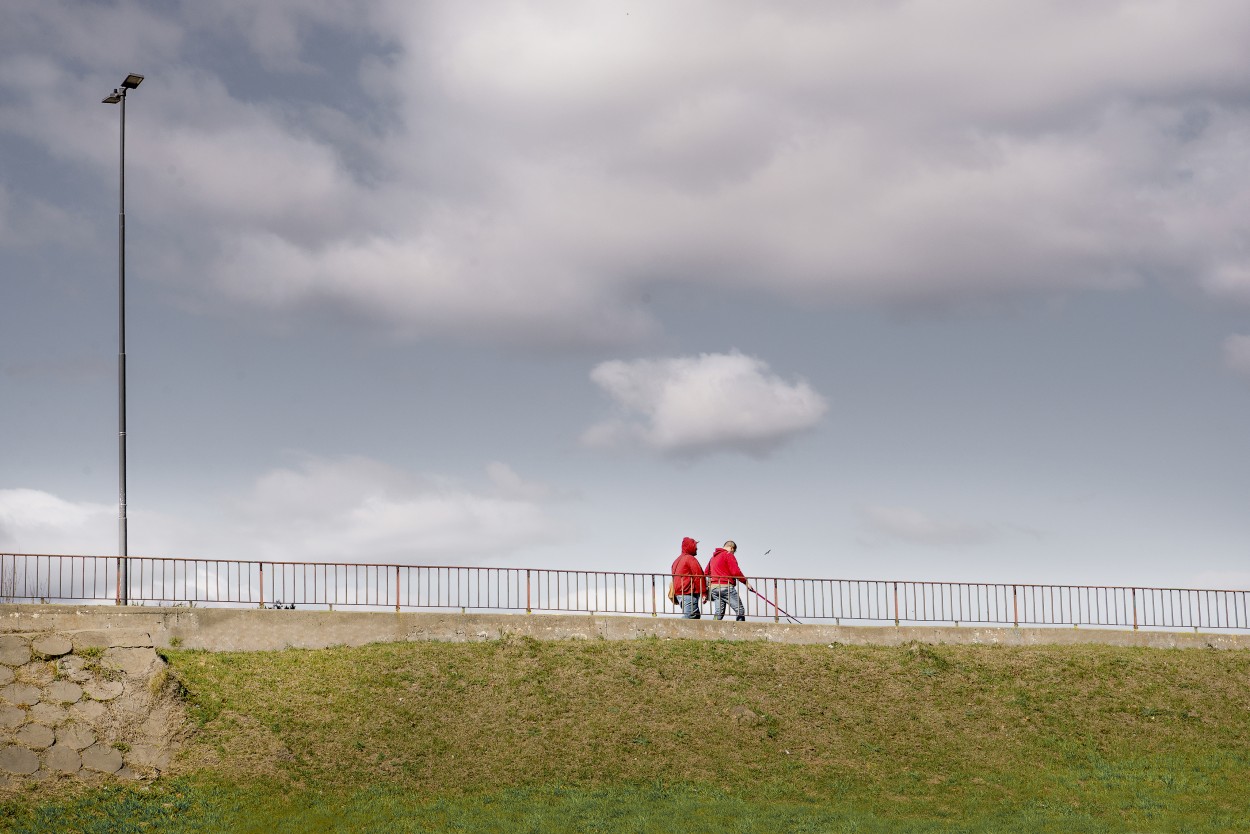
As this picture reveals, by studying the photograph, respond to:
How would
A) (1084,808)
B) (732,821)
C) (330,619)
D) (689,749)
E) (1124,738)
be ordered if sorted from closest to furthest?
(732,821), (1084,808), (689,749), (1124,738), (330,619)

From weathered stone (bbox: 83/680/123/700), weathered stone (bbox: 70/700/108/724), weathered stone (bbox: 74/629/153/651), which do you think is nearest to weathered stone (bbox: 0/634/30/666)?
weathered stone (bbox: 74/629/153/651)

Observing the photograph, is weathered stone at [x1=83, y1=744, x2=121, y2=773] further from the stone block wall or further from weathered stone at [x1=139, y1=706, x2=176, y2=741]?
weathered stone at [x1=139, y1=706, x2=176, y2=741]

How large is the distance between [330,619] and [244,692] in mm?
2815

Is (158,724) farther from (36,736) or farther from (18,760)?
(18,760)

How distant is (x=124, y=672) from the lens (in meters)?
20.5

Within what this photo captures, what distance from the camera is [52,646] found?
2066 cm

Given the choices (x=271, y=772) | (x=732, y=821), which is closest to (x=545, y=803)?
(x=732, y=821)

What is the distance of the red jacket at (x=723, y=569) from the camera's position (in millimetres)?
25578

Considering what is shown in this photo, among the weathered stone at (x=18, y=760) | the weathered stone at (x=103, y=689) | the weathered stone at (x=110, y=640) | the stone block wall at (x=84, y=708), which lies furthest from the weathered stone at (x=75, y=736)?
the weathered stone at (x=110, y=640)

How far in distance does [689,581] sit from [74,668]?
11.9 m

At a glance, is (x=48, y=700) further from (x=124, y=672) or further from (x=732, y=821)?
(x=732, y=821)

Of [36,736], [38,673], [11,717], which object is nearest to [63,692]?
[38,673]

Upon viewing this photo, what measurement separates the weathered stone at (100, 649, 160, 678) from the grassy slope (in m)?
0.73

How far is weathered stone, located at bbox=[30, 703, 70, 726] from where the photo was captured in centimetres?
1917
